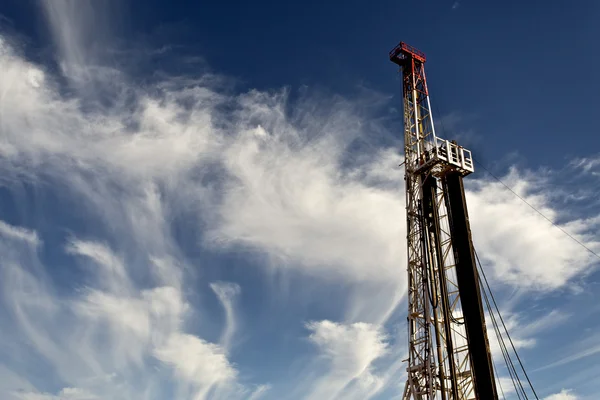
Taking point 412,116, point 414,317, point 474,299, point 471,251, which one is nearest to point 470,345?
point 474,299

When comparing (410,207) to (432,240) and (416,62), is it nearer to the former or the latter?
(432,240)

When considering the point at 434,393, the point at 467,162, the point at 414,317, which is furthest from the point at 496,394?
the point at 467,162

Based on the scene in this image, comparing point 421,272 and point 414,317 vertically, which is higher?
point 421,272

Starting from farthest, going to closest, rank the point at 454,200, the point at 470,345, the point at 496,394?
the point at 454,200 < the point at 470,345 < the point at 496,394

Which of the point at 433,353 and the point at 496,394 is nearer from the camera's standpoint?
the point at 496,394

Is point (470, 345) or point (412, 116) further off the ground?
point (412, 116)

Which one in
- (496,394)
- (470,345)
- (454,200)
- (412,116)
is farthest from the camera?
(412,116)

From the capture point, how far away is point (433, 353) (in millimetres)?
46750

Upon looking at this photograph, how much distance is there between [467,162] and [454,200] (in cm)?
426

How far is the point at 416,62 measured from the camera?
59688 millimetres

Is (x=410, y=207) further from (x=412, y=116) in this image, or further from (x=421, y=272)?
(x=412, y=116)

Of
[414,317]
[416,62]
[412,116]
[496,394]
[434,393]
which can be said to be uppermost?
[416,62]

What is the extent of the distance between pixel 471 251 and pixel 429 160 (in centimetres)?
977

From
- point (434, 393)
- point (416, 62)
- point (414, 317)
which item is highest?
point (416, 62)
